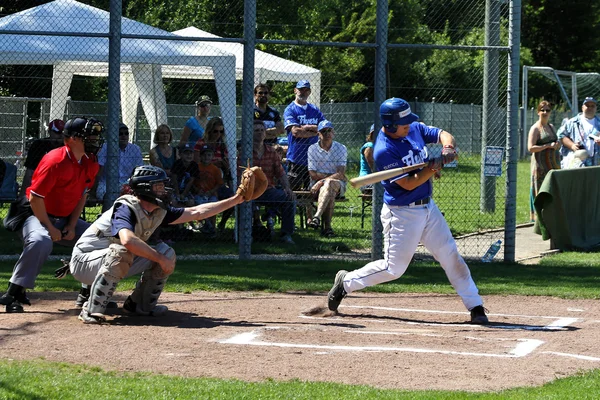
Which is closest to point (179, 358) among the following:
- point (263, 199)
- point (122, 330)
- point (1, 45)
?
point (122, 330)

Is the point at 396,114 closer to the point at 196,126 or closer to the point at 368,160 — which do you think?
the point at 368,160

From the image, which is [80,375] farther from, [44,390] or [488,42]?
[488,42]

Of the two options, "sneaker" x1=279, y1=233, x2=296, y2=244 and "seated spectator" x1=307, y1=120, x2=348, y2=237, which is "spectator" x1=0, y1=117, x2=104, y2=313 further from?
"seated spectator" x1=307, y1=120, x2=348, y2=237

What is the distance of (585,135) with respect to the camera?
1570cm

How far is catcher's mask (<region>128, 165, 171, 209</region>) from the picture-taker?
757cm

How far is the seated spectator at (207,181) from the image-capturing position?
13.2 meters

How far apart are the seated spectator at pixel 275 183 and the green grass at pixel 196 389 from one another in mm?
7087

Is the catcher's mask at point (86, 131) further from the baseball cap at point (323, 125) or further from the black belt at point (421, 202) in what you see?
the baseball cap at point (323, 125)

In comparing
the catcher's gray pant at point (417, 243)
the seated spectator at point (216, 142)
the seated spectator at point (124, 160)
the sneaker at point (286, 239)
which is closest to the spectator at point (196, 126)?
the seated spectator at point (216, 142)

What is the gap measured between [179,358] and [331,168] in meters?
7.53

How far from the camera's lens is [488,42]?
14.0 metres

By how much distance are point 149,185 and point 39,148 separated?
11.7 feet

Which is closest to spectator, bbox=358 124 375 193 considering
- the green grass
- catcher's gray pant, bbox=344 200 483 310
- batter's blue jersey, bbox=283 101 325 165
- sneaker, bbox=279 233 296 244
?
batter's blue jersey, bbox=283 101 325 165

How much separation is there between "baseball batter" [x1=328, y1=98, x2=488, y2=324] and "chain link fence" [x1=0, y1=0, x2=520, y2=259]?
3315 mm
